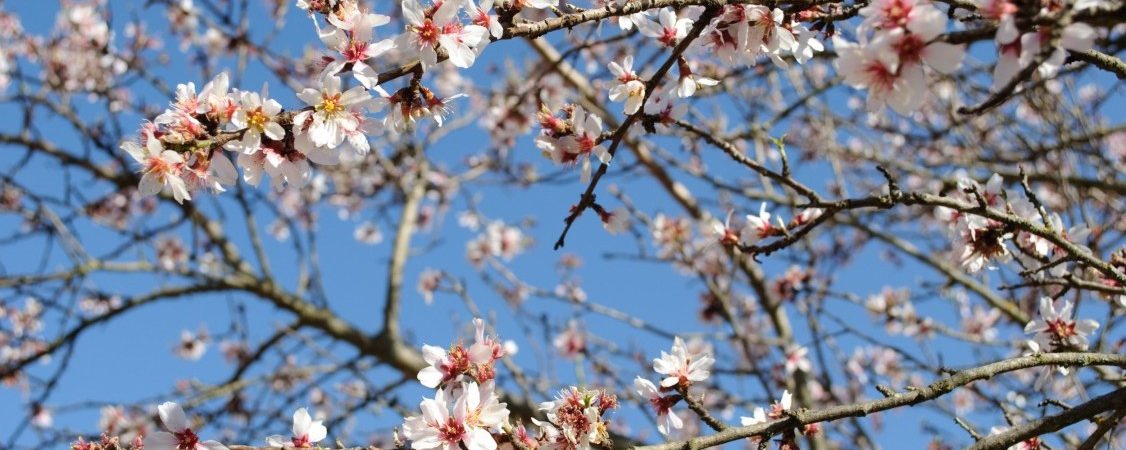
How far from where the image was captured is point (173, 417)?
64.3 inches

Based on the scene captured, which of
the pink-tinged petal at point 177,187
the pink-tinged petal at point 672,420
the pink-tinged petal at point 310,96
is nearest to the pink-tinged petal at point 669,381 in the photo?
the pink-tinged petal at point 672,420

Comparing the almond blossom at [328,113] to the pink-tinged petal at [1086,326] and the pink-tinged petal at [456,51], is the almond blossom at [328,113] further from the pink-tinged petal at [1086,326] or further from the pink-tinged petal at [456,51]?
the pink-tinged petal at [1086,326]

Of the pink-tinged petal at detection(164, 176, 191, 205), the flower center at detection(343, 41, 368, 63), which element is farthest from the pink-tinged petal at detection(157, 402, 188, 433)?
the flower center at detection(343, 41, 368, 63)

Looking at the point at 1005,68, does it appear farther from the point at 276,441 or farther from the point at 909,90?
the point at 276,441

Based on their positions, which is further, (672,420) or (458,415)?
(672,420)

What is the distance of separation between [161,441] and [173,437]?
0.08 feet

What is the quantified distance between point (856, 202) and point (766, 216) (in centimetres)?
55

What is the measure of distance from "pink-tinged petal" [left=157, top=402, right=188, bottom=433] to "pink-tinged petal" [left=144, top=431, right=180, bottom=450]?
0.05 feet

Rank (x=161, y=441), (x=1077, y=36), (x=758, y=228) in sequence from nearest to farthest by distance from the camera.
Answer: (x=1077, y=36) → (x=161, y=441) → (x=758, y=228)

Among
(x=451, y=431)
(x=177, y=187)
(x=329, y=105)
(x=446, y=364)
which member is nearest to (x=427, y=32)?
(x=329, y=105)

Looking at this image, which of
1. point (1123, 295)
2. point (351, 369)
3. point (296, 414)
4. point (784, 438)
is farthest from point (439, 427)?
point (351, 369)

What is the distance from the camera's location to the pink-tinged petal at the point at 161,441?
163 cm

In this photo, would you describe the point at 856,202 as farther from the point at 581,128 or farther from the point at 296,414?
the point at 296,414

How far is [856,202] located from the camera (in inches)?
69.1
